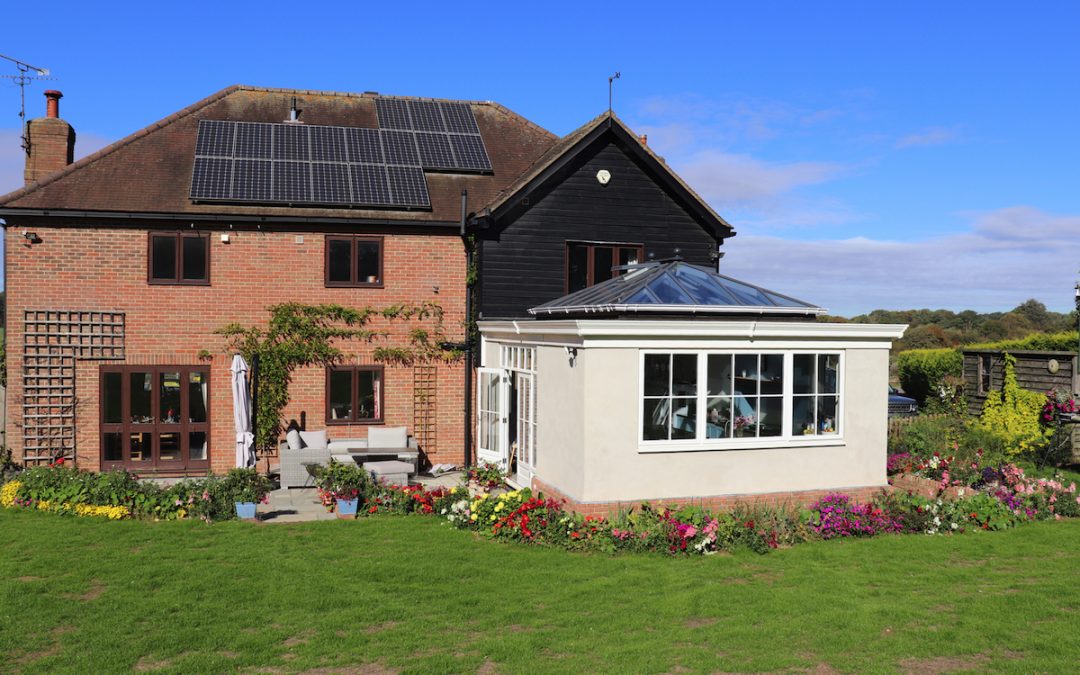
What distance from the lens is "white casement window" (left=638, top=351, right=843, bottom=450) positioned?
13.1 metres

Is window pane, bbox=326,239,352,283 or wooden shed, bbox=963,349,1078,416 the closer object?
window pane, bbox=326,239,352,283

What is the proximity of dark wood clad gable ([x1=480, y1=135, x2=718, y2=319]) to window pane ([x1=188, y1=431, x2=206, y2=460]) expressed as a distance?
6.57 m

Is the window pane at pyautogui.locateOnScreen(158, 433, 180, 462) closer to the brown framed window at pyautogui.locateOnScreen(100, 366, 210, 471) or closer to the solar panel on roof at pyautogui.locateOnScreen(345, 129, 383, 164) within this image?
the brown framed window at pyautogui.locateOnScreen(100, 366, 210, 471)

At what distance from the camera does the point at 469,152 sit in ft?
67.3

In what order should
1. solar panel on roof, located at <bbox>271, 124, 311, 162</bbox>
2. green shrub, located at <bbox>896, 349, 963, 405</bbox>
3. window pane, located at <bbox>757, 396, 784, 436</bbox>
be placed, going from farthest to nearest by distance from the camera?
green shrub, located at <bbox>896, 349, 963, 405</bbox> → solar panel on roof, located at <bbox>271, 124, 311, 162</bbox> → window pane, located at <bbox>757, 396, 784, 436</bbox>

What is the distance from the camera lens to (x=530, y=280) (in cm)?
1862

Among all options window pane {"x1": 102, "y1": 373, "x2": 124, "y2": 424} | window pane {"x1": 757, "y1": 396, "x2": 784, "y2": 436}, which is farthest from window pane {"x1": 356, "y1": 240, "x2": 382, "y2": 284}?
window pane {"x1": 757, "y1": 396, "x2": 784, "y2": 436}

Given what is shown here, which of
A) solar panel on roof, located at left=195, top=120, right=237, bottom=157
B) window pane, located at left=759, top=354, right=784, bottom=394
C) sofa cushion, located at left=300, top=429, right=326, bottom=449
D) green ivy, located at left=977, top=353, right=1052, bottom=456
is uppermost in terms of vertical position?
solar panel on roof, located at left=195, top=120, right=237, bottom=157

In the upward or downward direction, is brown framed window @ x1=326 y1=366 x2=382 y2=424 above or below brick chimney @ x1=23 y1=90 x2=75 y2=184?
below

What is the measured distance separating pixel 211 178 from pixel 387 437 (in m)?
6.69

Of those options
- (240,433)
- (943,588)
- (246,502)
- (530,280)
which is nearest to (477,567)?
(246,502)

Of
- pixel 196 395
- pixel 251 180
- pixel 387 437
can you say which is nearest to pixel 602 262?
pixel 387 437

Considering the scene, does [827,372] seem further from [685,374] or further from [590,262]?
[590,262]

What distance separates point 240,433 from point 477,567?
23.4ft
